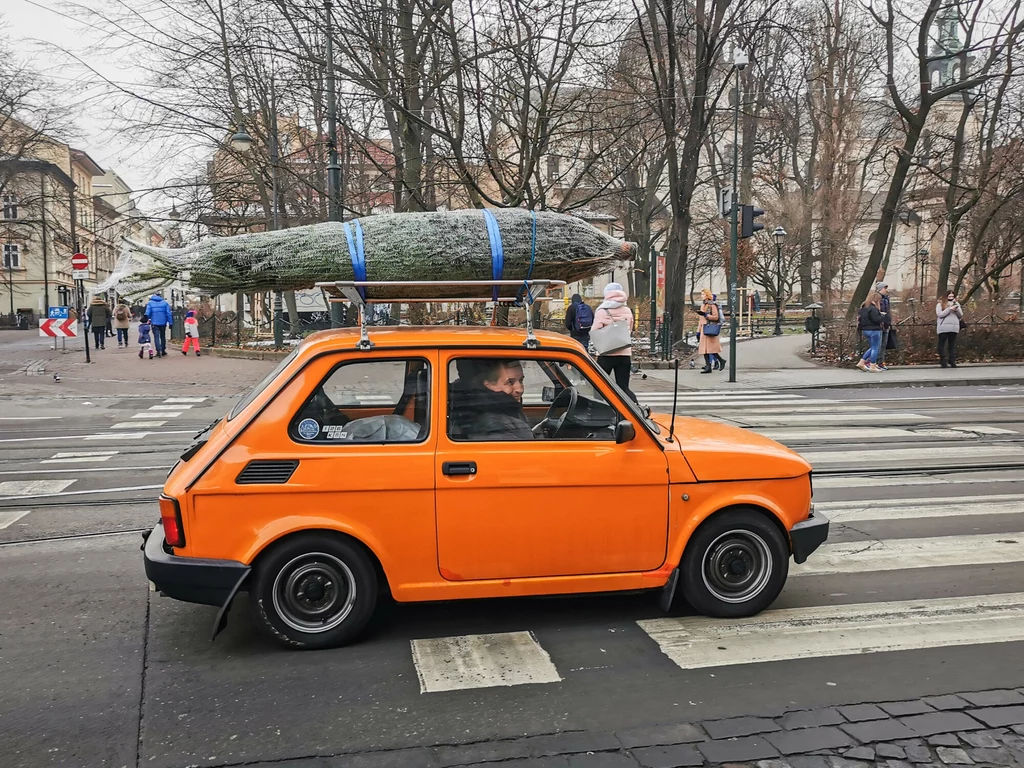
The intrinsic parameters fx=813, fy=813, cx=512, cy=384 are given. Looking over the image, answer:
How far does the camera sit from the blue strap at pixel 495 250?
4.49m

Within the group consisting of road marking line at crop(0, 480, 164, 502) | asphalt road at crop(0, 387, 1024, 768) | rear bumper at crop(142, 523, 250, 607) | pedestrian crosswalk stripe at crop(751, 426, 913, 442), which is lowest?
asphalt road at crop(0, 387, 1024, 768)

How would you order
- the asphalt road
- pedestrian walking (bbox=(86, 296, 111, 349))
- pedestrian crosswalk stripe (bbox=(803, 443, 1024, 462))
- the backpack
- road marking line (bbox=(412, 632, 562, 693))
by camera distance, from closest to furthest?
the asphalt road < road marking line (bbox=(412, 632, 562, 693)) < pedestrian crosswalk stripe (bbox=(803, 443, 1024, 462)) < the backpack < pedestrian walking (bbox=(86, 296, 111, 349))

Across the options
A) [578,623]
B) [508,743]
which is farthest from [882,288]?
[508,743]

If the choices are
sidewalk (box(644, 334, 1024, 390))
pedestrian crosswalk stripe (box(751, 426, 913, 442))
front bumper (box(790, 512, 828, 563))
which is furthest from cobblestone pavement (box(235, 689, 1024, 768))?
sidewalk (box(644, 334, 1024, 390))

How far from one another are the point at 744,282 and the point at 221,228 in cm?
2920

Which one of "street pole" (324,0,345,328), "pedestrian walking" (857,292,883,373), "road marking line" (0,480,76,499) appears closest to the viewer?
"road marking line" (0,480,76,499)

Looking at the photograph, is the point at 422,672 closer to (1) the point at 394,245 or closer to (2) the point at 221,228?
(1) the point at 394,245

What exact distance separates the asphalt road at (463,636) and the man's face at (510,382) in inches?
51.5

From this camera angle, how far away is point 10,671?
401 centimetres

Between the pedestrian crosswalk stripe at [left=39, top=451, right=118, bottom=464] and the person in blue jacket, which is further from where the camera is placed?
the person in blue jacket

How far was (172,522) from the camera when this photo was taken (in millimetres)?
4059

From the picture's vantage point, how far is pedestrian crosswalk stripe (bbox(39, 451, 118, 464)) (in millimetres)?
9508

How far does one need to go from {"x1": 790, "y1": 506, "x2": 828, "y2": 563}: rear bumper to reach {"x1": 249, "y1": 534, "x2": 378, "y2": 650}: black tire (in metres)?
2.35

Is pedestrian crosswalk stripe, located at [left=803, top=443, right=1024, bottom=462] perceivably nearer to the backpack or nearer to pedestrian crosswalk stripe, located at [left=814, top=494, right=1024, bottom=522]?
pedestrian crosswalk stripe, located at [left=814, top=494, right=1024, bottom=522]
